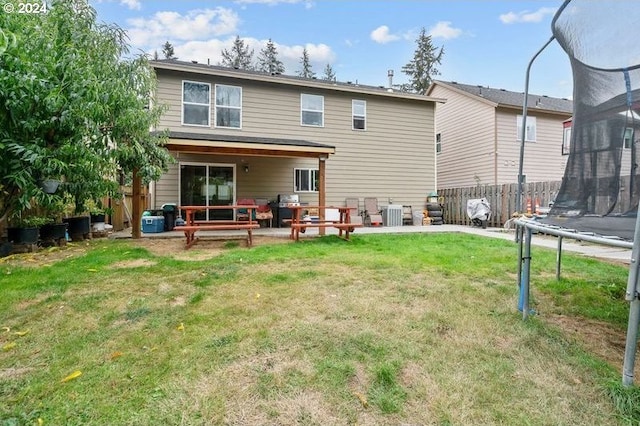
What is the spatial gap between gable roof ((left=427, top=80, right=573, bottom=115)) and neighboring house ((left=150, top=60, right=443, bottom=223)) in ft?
11.0

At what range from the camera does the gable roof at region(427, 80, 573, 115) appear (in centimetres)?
1469

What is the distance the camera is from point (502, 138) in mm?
14172

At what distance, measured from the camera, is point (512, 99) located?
1596cm

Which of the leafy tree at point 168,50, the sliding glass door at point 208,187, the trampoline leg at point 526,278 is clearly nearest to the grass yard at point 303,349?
the trampoline leg at point 526,278

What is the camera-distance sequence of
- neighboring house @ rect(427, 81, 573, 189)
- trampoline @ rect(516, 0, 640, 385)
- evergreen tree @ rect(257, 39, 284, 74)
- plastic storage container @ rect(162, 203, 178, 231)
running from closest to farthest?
trampoline @ rect(516, 0, 640, 385) < plastic storage container @ rect(162, 203, 178, 231) < neighboring house @ rect(427, 81, 573, 189) < evergreen tree @ rect(257, 39, 284, 74)

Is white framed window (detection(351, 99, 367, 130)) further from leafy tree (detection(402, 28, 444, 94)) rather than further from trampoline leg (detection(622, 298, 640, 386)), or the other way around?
leafy tree (detection(402, 28, 444, 94))

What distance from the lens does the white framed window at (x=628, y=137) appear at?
2.55 m

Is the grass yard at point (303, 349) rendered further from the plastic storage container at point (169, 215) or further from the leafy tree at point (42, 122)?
the plastic storage container at point (169, 215)

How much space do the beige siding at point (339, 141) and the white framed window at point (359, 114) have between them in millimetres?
136

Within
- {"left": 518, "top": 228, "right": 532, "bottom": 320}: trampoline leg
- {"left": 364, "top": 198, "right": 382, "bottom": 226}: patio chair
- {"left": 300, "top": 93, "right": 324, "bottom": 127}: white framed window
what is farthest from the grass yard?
{"left": 300, "top": 93, "right": 324, "bottom": 127}: white framed window

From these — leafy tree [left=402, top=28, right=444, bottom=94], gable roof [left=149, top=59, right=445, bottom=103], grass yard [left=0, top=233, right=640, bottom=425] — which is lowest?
grass yard [left=0, top=233, right=640, bottom=425]

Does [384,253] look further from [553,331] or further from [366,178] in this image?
[366,178]

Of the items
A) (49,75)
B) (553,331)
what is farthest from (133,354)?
(553,331)

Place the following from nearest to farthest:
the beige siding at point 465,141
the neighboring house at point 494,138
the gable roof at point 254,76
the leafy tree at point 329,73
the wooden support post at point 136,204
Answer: the wooden support post at point 136,204, the gable roof at point 254,76, the neighboring house at point 494,138, the beige siding at point 465,141, the leafy tree at point 329,73
